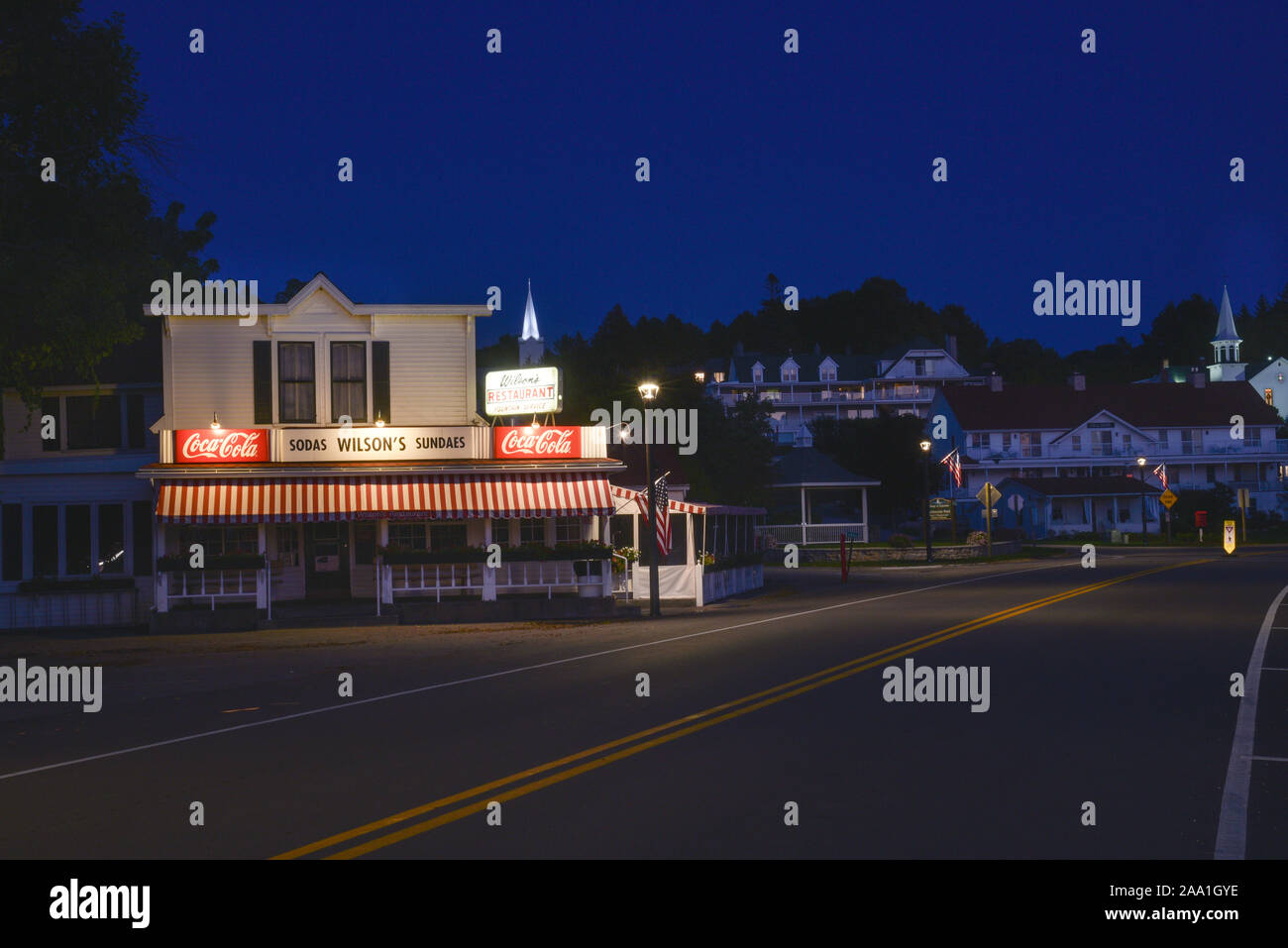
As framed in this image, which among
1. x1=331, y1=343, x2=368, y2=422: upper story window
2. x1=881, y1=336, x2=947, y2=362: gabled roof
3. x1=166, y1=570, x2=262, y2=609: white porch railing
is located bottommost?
x1=166, y1=570, x2=262, y2=609: white porch railing

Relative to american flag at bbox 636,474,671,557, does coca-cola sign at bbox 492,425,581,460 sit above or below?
above

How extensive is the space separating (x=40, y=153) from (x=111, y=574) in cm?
1158

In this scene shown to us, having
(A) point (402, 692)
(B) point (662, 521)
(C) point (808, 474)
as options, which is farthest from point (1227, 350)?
(A) point (402, 692)

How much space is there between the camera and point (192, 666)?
20.5m

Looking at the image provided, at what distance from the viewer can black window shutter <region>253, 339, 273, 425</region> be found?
3020cm

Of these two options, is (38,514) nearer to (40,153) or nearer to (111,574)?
(111,574)

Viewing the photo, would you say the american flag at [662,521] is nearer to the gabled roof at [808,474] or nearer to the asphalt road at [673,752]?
the asphalt road at [673,752]

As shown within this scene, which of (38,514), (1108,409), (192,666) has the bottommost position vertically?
(192,666)

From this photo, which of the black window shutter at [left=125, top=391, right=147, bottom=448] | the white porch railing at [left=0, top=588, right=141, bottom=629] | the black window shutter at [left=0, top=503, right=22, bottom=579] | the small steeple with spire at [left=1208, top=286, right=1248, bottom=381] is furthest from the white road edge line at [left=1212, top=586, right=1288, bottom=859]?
the small steeple with spire at [left=1208, top=286, right=1248, bottom=381]

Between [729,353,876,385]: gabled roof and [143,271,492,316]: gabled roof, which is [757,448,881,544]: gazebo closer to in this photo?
[143,271,492,316]: gabled roof

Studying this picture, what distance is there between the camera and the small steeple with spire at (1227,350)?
120 m

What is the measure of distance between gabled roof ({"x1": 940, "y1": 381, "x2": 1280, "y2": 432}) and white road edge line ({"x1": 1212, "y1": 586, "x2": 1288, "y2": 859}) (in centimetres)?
7525

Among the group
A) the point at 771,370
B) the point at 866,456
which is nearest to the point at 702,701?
the point at 866,456

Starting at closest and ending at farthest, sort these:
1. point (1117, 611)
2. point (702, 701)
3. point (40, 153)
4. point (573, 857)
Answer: point (573, 857) → point (702, 701) → point (40, 153) → point (1117, 611)
